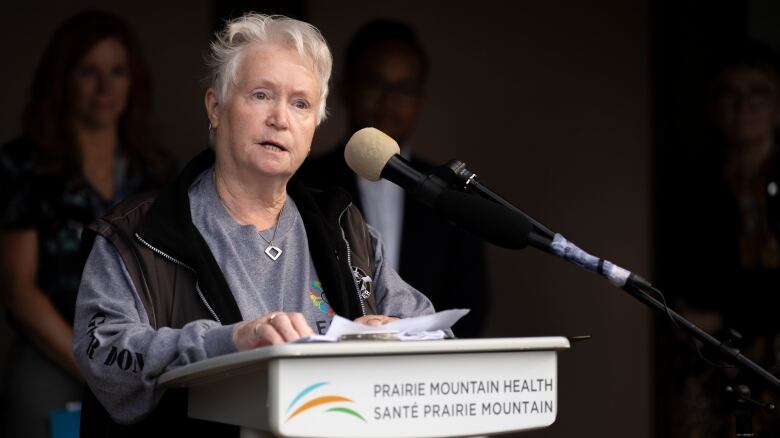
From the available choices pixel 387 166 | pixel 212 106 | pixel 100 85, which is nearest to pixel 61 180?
pixel 100 85

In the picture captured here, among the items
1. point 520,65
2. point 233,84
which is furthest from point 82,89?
point 233,84

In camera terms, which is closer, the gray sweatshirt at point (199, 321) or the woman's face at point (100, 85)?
the gray sweatshirt at point (199, 321)

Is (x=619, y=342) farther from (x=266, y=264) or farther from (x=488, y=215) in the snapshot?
(x=488, y=215)

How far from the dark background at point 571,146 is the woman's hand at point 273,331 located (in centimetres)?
384

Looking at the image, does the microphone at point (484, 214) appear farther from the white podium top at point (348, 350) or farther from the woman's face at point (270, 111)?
the woman's face at point (270, 111)

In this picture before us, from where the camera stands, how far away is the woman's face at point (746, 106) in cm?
535

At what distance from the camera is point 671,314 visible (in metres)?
1.97

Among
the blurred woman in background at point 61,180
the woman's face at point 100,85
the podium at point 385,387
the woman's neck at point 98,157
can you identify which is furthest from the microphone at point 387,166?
the woman's face at point 100,85

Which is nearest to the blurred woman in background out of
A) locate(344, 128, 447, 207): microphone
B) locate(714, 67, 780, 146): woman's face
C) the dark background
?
the dark background

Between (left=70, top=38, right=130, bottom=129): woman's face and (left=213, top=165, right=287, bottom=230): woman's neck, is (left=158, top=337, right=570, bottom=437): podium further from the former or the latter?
(left=70, top=38, right=130, bottom=129): woman's face

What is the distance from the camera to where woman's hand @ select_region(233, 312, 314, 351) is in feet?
6.46

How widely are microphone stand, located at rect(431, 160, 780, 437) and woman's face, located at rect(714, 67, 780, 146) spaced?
3547 mm

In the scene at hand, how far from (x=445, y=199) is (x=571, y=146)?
4.21 meters

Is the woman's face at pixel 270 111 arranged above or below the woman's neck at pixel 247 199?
above
